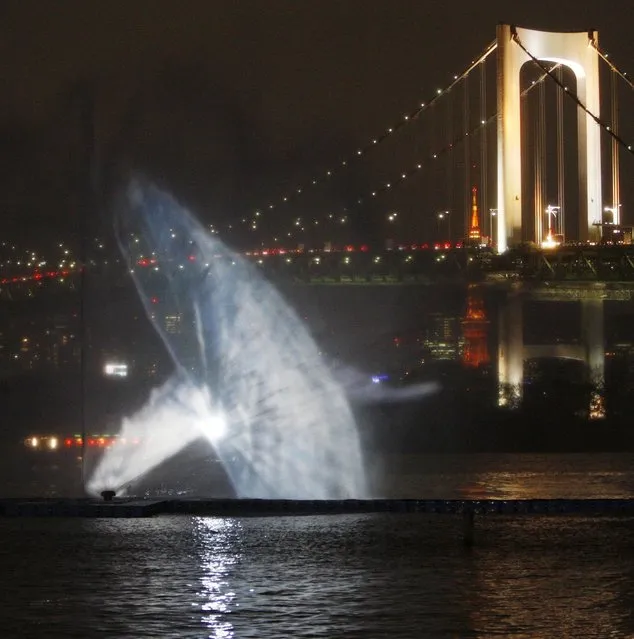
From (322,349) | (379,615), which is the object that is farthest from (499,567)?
(322,349)

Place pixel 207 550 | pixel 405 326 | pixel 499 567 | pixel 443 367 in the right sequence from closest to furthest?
pixel 499 567 → pixel 207 550 → pixel 443 367 → pixel 405 326

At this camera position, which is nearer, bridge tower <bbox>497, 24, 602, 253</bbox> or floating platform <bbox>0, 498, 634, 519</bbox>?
floating platform <bbox>0, 498, 634, 519</bbox>

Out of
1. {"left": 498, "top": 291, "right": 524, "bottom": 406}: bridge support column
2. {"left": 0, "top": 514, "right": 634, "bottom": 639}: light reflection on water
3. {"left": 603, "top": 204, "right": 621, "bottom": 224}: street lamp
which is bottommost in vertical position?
{"left": 0, "top": 514, "right": 634, "bottom": 639}: light reflection on water

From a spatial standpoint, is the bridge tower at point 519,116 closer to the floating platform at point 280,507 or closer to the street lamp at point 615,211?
the street lamp at point 615,211

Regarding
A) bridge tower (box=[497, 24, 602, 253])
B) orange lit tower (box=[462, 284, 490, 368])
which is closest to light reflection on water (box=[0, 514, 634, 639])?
bridge tower (box=[497, 24, 602, 253])

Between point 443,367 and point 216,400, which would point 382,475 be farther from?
point 443,367

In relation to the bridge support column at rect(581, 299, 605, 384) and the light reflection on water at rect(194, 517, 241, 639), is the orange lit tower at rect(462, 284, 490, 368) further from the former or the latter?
the light reflection on water at rect(194, 517, 241, 639)

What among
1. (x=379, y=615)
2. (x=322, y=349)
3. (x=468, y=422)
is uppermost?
(x=322, y=349)

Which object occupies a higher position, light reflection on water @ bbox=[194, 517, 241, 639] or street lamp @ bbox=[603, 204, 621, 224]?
street lamp @ bbox=[603, 204, 621, 224]
